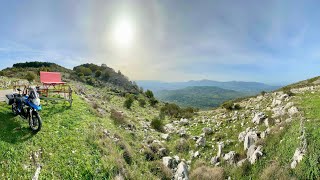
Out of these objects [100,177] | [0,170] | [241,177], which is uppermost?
[0,170]

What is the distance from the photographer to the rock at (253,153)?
1362 centimetres

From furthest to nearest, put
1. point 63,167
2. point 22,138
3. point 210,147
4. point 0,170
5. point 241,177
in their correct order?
1. point 210,147
2. point 241,177
3. point 22,138
4. point 63,167
5. point 0,170

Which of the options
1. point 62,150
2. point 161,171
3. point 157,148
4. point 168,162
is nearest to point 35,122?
point 62,150

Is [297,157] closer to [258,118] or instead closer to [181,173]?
[181,173]

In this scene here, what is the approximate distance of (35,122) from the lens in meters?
12.7

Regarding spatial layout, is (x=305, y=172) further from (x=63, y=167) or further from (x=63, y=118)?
(x=63, y=118)

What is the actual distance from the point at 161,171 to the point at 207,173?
2506mm

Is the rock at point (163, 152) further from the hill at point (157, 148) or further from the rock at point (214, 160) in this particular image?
the rock at point (214, 160)

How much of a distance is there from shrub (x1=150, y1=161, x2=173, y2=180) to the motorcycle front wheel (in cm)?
638

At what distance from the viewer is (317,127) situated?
44.4 ft

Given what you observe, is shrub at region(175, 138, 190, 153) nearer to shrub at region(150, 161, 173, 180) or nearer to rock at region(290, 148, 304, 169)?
shrub at region(150, 161, 173, 180)

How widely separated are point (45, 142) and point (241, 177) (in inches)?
397

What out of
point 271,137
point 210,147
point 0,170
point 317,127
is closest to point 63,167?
point 0,170

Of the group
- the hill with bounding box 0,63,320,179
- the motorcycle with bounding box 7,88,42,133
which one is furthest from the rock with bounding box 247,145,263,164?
the motorcycle with bounding box 7,88,42,133
